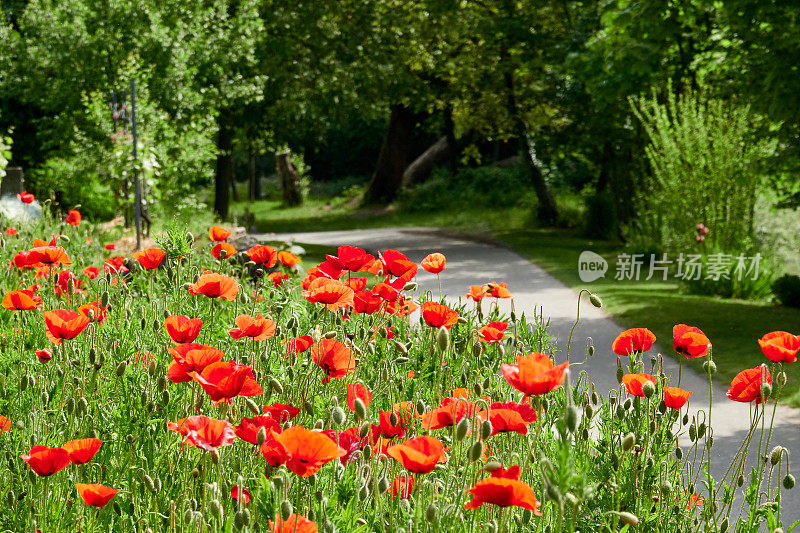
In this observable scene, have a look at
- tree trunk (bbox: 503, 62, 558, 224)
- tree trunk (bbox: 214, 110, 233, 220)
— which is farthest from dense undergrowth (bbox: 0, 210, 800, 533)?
tree trunk (bbox: 214, 110, 233, 220)

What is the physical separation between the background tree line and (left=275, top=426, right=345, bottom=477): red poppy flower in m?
A: 6.76

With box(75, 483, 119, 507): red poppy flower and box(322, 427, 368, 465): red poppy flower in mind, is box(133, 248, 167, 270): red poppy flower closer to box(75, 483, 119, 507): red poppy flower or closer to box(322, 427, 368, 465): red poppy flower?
box(322, 427, 368, 465): red poppy flower

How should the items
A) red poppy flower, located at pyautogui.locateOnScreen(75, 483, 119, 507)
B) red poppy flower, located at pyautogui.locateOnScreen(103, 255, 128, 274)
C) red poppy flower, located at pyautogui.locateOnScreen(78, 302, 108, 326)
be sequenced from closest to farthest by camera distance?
1. red poppy flower, located at pyautogui.locateOnScreen(75, 483, 119, 507)
2. red poppy flower, located at pyautogui.locateOnScreen(78, 302, 108, 326)
3. red poppy flower, located at pyautogui.locateOnScreen(103, 255, 128, 274)

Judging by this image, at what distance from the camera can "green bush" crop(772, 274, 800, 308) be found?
9531 millimetres

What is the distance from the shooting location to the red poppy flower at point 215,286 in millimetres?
2492

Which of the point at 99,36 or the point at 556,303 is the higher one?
the point at 99,36

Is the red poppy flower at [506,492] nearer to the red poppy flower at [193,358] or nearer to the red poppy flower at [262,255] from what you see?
the red poppy flower at [193,358]

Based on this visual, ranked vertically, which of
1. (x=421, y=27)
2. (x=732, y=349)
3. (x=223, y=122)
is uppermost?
(x=421, y=27)

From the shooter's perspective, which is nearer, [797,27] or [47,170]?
[797,27]

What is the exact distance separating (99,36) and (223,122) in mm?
6833

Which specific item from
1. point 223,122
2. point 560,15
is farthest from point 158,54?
point 560,15

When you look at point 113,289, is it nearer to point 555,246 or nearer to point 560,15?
point 555,246

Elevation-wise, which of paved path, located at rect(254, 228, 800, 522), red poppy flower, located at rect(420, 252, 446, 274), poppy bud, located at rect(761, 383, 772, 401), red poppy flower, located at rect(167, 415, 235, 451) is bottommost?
paved path, located at rect(254, 228, 800, 522)

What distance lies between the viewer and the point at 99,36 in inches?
489
